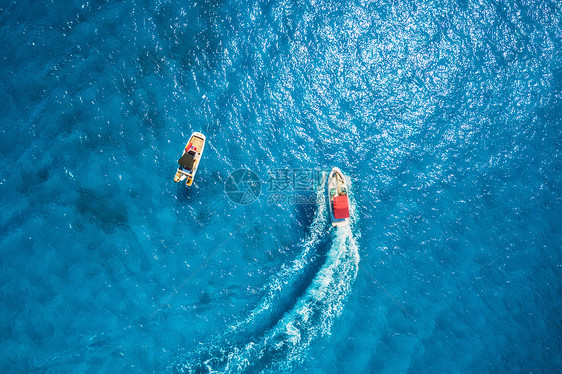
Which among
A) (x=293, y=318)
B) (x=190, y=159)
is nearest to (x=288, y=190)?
(x=190, y=159)

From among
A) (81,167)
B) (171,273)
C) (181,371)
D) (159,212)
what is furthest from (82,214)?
(181,371)

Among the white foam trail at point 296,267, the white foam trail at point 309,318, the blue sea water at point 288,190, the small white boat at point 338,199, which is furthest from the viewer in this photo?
the small white boat at point 338,199

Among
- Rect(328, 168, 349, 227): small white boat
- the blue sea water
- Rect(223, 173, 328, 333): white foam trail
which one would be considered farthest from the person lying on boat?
Rect(328, 168, 349, 227): small white boat

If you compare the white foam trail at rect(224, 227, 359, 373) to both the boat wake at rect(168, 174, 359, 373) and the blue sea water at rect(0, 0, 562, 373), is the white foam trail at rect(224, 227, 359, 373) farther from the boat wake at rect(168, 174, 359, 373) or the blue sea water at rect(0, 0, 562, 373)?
the blue sea water at rect(0, 0, 562, 373)

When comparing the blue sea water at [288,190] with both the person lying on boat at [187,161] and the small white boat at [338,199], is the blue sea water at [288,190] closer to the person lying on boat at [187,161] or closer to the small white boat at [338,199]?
the small white boat at [338,199]

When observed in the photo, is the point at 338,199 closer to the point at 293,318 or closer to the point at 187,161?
the point at 293,318

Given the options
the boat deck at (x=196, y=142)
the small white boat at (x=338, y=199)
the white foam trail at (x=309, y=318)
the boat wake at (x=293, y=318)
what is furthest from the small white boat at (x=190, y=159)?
the white foam trail at (x=309, y=318)
